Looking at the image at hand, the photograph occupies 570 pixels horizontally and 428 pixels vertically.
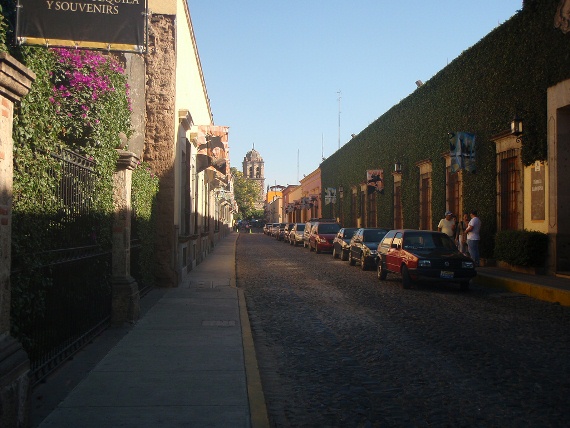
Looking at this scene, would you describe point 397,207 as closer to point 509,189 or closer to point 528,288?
point 509,189

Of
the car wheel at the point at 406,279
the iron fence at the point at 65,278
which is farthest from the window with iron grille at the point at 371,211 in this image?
the iron fence at the point at 65,278

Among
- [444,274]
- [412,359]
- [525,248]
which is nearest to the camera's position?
[412,359]

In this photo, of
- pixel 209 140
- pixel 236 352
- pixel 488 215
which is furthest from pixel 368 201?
pixel 236 352

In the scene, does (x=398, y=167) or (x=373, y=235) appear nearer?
(x=373, y=235)

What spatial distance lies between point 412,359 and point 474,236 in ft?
43.0

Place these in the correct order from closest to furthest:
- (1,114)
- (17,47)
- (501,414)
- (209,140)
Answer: (1,114), (501,414), (17,47), (209,140)

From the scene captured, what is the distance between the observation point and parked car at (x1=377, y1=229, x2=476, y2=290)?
15.6 metres

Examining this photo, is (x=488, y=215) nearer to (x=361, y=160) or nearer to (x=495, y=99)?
(x=495, y=99)

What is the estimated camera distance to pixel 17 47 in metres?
6.21

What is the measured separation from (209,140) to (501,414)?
22187 mm

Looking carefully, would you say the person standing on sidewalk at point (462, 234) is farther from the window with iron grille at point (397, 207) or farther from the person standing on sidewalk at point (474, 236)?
the window with iron grille at point (397, 207)

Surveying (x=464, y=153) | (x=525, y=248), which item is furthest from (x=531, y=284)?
(x=464, y=153)

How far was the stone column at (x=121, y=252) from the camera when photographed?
391 inches

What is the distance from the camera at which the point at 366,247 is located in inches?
900
